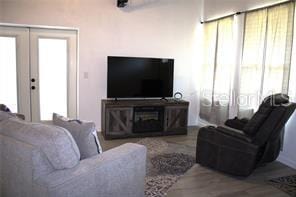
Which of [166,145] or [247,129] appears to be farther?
[166,145]

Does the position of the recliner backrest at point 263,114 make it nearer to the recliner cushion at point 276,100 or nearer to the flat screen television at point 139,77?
the recliner cushion at point 276,100

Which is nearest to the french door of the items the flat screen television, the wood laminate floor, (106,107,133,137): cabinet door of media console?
the flat screen television

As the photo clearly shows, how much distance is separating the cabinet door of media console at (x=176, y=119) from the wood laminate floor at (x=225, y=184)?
164cm

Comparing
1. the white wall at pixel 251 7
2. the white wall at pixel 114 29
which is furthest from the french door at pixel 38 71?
the white wall at pixel 251 7

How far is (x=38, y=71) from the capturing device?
16.9ft

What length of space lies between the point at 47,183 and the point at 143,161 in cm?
86

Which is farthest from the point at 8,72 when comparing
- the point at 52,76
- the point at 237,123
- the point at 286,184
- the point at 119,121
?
the point at 286,184

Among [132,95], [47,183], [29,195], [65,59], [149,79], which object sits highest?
[65,59]

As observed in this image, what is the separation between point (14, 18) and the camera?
186 inches

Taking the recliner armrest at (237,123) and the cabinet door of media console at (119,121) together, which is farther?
the cabinet door of media console at (119,121)

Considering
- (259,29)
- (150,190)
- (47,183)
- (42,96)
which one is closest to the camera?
(47,183)

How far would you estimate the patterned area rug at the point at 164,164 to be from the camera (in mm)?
3088

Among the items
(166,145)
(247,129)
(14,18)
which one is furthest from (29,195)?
(14,18)

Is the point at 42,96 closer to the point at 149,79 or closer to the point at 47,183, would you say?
the point at 149,79
